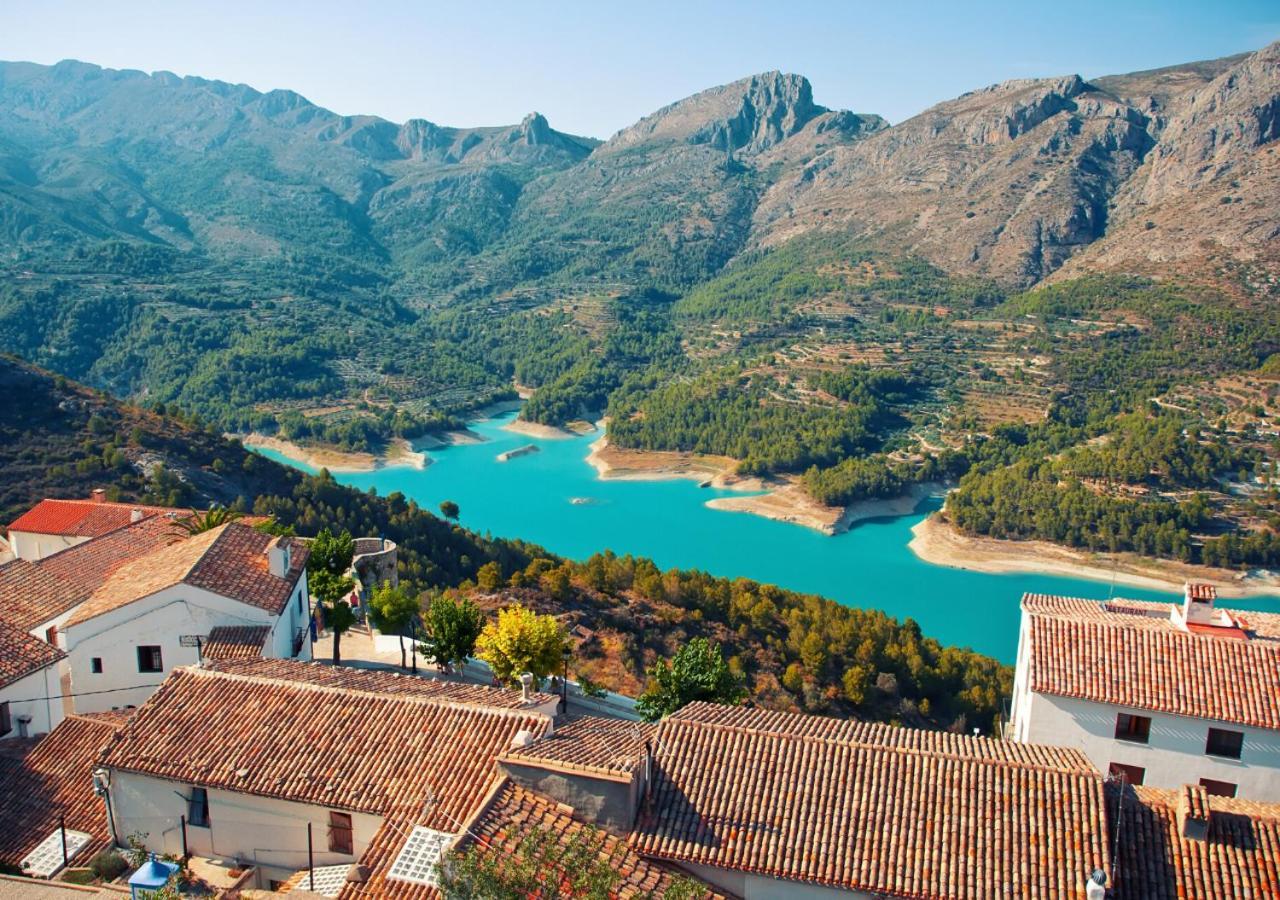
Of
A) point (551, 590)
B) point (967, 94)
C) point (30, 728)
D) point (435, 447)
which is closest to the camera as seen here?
point (30, 728)

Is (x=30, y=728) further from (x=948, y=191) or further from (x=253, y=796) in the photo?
(x=948, y=191)

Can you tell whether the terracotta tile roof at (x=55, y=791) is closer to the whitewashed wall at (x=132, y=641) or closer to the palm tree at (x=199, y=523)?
the whitewashed wall at (x=132, y=641)

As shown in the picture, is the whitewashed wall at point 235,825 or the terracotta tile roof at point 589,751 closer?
the terracotta tile roof at point 589,751

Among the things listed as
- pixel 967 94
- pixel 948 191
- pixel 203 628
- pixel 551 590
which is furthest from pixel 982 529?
pixel 967 94

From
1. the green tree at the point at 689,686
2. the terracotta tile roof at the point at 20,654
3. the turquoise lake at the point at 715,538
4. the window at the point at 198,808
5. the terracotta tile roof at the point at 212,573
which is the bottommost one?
the turquoise lake at the point at 715,538

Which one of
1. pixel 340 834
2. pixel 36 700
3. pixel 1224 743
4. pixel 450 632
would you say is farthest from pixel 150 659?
pixel 1224 743

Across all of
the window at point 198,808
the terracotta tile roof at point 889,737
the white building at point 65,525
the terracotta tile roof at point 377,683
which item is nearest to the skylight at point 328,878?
the window at point 198,808

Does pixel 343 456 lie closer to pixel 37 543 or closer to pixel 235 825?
pixel 37 543
